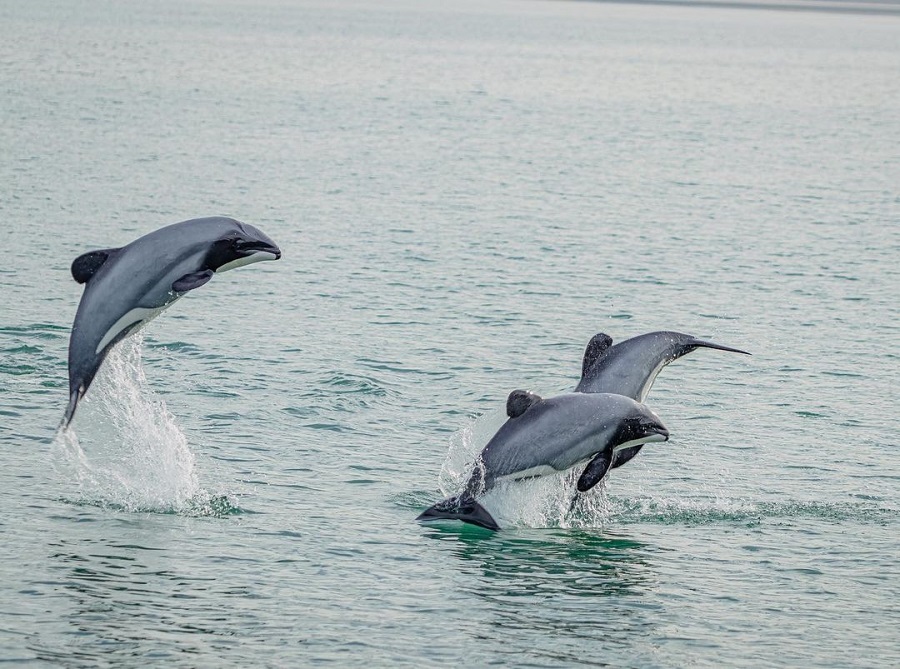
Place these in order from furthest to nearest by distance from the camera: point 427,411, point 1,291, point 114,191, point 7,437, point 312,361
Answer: point 114,191, point 1,291, point 312,361, point 427,411, point 7,437

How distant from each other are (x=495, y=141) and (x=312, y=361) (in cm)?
5374

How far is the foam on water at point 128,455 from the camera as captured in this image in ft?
77.0

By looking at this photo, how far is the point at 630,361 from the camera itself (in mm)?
22281

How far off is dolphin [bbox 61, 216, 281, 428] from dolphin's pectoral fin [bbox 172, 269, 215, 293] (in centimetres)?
3

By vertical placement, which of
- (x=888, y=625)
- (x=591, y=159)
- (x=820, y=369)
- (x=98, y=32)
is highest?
(x=98, y=32)

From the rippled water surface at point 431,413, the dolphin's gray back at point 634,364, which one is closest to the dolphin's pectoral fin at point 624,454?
the dolphin's gray back at point 634,364

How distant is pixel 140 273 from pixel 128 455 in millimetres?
7003

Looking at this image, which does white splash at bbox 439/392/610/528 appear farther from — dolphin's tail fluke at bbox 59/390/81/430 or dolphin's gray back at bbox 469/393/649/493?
dolphin's tail fluke at bbox 59/390/81/430

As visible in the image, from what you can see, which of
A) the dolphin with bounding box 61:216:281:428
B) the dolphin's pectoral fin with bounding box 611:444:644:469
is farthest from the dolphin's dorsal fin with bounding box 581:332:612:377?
the dolphin with bounding box 61:216:281:428

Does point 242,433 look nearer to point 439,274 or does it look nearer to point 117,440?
point 117,440

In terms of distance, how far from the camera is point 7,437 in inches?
1039

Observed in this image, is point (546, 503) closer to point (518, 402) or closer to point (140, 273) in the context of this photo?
point (518, 402)

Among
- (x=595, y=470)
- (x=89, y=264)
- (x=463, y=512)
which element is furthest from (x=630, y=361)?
(x=89, y=264)

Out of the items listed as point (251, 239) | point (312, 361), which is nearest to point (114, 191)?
point (312, 361)
